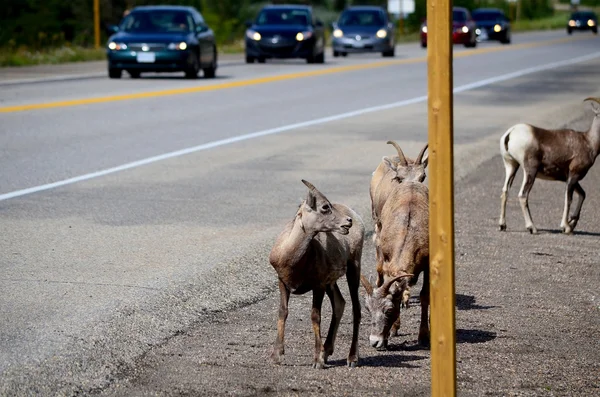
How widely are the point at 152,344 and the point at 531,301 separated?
2.74 metres

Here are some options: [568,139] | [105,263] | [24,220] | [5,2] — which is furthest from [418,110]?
[5,2]

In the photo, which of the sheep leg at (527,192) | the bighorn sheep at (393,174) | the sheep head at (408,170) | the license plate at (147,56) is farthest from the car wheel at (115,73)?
the sheep head at (408,170)

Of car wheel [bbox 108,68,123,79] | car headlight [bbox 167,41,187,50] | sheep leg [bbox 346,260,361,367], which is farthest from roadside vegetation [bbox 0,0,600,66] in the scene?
sheep leg [bbox 346,260,361,367]

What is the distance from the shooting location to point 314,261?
630 cm

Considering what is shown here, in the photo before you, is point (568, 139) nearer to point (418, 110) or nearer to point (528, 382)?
point (528, 382)

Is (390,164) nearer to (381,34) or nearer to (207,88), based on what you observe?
(207,88)

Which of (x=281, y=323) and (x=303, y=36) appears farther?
(x=303, y=36)

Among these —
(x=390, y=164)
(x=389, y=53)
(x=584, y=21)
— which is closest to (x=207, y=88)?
(x=389, y=53)

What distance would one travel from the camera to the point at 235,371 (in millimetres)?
6207

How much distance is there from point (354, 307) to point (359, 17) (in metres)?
41.4

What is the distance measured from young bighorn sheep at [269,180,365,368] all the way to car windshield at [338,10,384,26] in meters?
40.0

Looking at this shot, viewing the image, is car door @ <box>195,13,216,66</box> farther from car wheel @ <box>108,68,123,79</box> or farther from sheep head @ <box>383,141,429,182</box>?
sheep head @ <box>383,141,429,182</box>

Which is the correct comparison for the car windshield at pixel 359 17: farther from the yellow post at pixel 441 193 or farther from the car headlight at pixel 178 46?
the yellow post at pixel 441 193

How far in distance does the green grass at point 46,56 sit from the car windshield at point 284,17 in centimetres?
645
